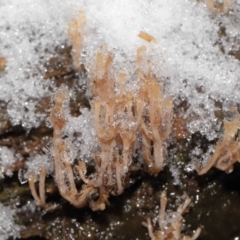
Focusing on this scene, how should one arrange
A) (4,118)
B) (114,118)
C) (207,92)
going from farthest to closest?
(207,92)
(4,118)
(114,118)

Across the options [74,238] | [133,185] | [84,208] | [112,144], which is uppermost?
[112,144]

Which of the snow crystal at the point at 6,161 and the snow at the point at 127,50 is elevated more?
the snow at the point at 127,50

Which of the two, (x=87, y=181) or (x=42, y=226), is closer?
(x=87, y=181)

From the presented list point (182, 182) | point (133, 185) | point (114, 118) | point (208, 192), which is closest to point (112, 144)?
point (114, 118)

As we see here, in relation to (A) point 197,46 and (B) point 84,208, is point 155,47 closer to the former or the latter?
(A) point 197,46

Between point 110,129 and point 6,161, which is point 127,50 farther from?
point 6,161

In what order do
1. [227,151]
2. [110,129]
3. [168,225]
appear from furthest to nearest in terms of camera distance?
[168,225] < [227,151] < [110,129]

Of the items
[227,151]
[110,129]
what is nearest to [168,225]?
[227,151]

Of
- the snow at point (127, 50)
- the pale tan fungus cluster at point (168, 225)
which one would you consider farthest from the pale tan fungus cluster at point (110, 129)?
the pale tan fungus cluster at point (168, 225)

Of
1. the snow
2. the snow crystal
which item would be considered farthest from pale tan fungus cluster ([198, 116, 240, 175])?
the snow crystal

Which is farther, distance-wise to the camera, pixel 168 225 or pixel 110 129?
pixel 168 225

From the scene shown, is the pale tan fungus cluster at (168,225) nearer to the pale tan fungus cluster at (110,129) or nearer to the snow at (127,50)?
the pale tan fungus cluster at (110,129)
